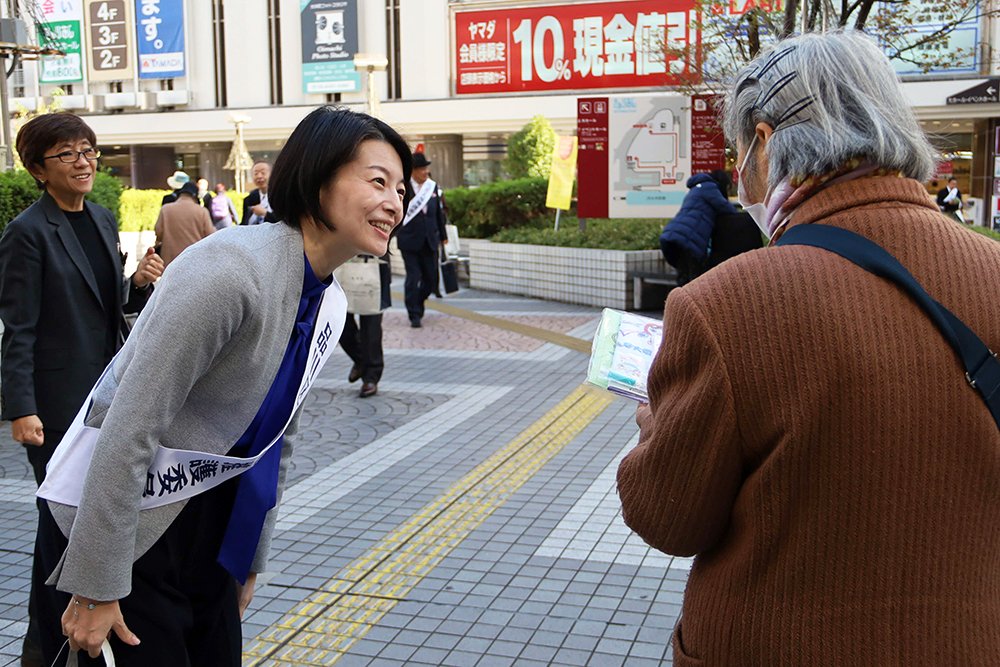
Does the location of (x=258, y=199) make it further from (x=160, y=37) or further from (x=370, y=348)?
(x=160, y=37)

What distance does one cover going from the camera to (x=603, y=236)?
43.6 feet

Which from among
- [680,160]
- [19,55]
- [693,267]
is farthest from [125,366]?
[680,160]

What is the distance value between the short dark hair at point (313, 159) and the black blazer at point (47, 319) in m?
1.53

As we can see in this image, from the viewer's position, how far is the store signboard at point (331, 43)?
1347 inches

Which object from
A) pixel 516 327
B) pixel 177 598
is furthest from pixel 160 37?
pixel 177 598

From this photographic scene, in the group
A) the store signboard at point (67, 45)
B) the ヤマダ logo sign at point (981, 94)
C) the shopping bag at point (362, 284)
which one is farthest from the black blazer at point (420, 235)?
the store signboard at point (67, 45)

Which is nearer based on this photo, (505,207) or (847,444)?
(847,444)

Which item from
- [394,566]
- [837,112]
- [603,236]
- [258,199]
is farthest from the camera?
[603,236]

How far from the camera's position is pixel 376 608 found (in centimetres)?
366

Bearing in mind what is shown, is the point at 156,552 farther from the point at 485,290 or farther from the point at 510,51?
the point at 510,51

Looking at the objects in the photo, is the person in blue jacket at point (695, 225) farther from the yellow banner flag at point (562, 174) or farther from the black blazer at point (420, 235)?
the yellow banner flag at point (562, 174)

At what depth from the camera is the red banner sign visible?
102ft

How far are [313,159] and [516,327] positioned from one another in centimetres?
869

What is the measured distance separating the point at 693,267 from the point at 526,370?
5.58 ft
